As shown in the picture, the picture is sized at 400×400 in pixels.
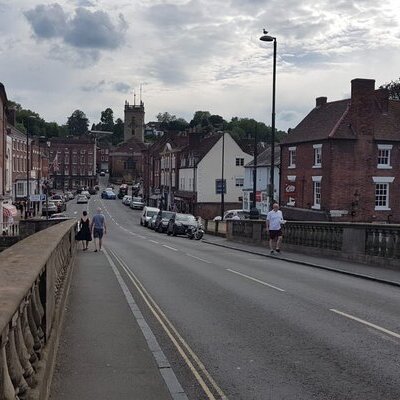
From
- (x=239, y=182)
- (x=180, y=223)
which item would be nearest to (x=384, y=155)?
(x=180, y=223)

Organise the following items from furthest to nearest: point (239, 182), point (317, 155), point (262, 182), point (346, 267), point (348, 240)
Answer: point (239, 182) → point (262, 182) → point (317, 155) → point (348, 240) → point (346, 267)

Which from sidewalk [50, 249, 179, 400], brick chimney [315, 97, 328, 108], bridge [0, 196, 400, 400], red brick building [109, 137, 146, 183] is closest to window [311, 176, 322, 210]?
brick chimney [315, 97, 328, 108]

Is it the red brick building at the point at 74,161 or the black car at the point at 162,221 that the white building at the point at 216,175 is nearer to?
the black car at the point at 162,221

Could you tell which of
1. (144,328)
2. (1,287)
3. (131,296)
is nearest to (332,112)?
(131,296)

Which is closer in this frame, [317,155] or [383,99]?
[317,155]

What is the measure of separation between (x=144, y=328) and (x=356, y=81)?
37.1 m

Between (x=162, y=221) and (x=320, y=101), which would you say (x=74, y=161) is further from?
(x=320, y=101)

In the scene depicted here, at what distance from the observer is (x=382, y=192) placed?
43.7 meters

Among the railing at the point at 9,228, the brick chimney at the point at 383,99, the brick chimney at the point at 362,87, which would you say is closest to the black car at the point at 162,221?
the railing at the point at 9,228

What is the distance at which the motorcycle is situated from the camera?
3934cm

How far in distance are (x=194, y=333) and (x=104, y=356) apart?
1.72 metres

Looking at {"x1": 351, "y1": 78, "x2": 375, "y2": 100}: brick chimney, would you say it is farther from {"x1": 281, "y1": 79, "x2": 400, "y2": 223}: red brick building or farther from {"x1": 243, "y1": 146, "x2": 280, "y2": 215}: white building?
{"x1": 243, "y1": 146, "x2": 280, "y2": 215}: white building

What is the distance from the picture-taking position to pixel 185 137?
87.9m

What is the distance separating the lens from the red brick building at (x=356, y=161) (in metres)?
42.2
